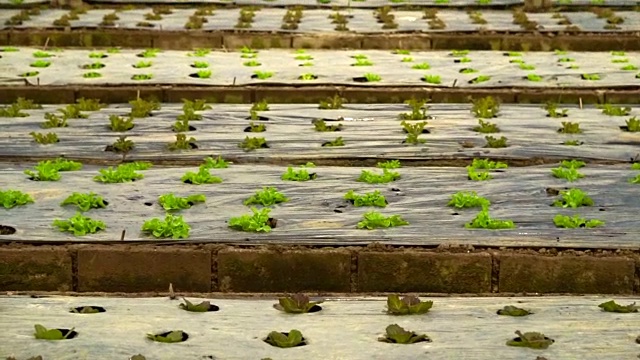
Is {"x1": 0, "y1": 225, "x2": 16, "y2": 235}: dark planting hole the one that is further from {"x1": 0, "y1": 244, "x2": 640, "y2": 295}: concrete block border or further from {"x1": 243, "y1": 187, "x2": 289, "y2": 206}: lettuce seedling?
{"x1": 243, "y1": 187, "x2": 289, "y2": 206}: lettuce seedling

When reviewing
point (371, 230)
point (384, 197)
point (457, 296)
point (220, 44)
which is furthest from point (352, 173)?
point (220, 44)

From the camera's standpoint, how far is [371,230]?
5.86 meters

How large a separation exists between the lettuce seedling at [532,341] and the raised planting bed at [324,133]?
11.0ft

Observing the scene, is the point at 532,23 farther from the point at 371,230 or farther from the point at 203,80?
the point at 371,230

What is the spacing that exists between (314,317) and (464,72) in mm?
7079

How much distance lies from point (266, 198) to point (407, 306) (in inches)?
74.4

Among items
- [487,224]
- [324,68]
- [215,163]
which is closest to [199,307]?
[487,224]

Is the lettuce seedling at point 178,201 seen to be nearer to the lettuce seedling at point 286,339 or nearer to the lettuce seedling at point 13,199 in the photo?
the lettuce seedling at point 13,199

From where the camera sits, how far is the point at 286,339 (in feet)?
13.9

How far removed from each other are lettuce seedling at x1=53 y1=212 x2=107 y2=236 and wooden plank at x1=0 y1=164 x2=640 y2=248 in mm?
52

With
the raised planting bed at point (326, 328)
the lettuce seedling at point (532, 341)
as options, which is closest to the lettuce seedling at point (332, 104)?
the raised planting bed at point (326, 328)

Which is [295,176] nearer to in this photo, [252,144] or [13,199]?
[252,144]

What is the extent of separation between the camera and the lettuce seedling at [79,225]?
5.72 meters

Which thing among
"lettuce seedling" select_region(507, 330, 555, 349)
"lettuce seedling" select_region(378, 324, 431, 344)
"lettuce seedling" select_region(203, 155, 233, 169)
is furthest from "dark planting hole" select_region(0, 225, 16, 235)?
"lettuce seedling" select_region(507, 330, 555, 349)
